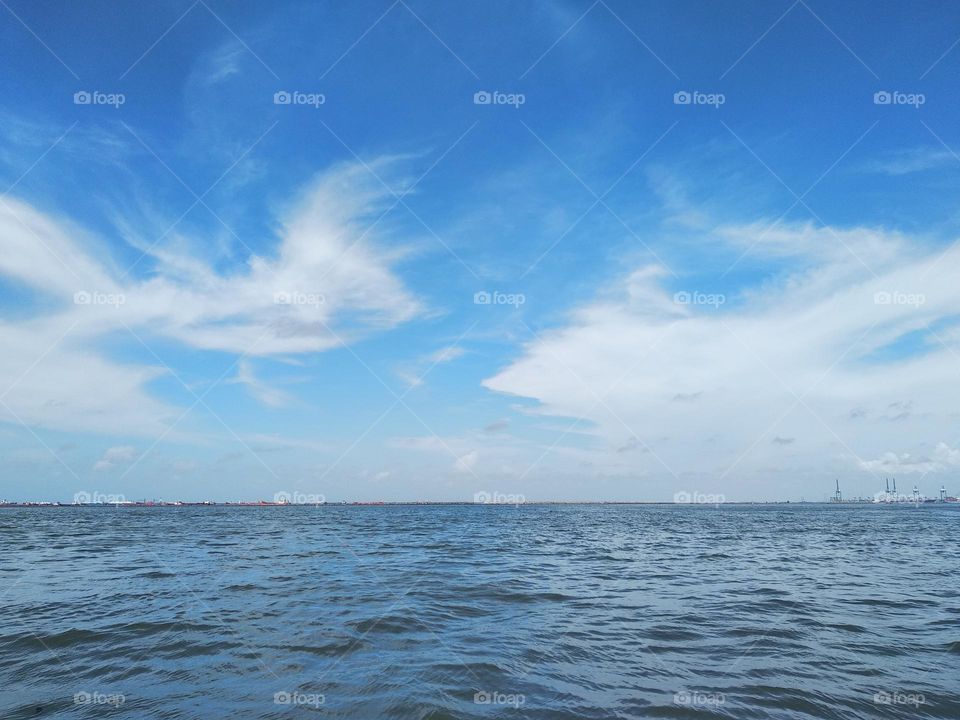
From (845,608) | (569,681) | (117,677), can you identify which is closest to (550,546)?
(845,608)

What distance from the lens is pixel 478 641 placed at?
1341cm

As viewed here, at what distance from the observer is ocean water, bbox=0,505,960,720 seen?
31.7ft

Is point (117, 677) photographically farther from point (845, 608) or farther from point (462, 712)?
point (845, 608)

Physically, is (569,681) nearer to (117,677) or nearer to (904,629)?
(117,677)

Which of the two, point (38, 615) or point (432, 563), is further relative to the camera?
point (432, 563)

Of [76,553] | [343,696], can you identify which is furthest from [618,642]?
[76,553]

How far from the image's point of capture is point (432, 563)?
27500mm

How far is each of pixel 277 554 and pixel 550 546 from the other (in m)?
18.6

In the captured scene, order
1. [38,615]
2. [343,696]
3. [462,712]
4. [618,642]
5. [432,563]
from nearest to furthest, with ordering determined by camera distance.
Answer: [462,712] → [343,696] → [618,642] → [38,615] → [432,563]

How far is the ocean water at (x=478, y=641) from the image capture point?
9672 millimetres

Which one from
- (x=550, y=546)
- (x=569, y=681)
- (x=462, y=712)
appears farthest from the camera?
(x=550, y=546)

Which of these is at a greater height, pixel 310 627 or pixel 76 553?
pixel 310 627

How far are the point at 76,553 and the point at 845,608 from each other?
130 feet

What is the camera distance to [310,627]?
47.8 feet
